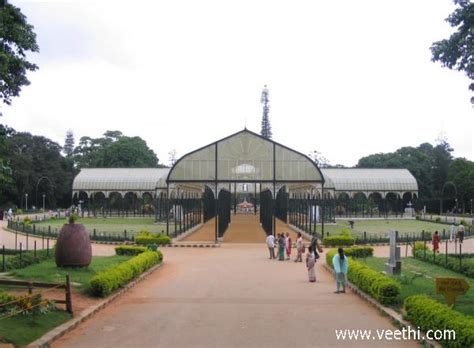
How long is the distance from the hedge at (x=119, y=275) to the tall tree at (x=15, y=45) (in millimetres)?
5375

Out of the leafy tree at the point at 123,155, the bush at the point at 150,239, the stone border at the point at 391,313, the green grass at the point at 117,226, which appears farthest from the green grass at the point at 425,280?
the leafy tree at the point at 123,155

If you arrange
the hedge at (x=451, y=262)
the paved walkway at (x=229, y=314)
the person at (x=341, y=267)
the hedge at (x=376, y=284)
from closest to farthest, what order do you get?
the paved walkway at (x=229, y=314) → the hedge at (x=376, y=284) → the person at (x=341, y=267) → the hedge at (x=451, y=262)

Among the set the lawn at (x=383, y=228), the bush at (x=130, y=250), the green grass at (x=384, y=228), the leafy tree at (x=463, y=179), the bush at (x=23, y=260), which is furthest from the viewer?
the leafy tree at (x=463, y=179)

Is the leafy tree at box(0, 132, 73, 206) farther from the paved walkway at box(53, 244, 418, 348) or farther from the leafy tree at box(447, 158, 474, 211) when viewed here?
the paved walkway at box(53, 244, 418, 348)

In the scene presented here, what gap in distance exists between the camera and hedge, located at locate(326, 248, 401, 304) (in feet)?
48.7

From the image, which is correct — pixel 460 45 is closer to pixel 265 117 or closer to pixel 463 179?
pixel 463 179

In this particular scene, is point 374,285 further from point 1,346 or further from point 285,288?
point 1,346

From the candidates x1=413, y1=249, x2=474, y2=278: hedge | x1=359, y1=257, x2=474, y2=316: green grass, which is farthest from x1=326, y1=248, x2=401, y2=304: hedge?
x1=413, y1=249, x2=474, y2=278: hedge

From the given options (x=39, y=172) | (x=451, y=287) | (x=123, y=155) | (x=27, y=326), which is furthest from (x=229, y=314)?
(x=123, y=155)

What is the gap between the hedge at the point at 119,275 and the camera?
51.8ft

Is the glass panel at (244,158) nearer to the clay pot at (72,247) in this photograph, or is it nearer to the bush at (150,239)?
the bush at (150,239)

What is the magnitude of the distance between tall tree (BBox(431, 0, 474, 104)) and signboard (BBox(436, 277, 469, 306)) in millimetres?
4015

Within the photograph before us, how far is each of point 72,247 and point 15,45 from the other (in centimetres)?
726

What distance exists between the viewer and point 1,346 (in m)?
9.88
